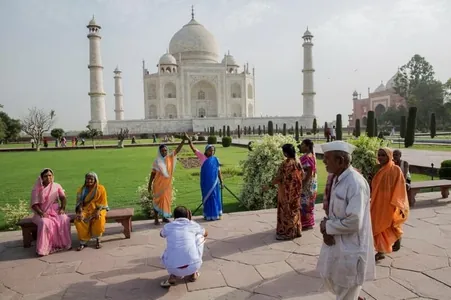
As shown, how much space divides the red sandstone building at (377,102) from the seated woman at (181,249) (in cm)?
4419

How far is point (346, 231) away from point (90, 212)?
2.99 metres

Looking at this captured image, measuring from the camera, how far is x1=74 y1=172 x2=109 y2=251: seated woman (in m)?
4.00

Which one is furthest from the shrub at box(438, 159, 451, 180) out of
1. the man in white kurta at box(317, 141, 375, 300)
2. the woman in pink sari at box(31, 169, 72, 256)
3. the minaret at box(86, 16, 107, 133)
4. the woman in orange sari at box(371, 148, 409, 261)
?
the minaret at box(86, 16, 107, 133)

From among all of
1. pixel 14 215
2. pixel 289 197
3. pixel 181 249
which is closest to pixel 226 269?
pixel 181 249

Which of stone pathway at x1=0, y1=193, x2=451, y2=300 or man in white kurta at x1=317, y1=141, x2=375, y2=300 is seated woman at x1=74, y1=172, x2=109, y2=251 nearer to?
stone pathway at x1=0, y1=193, x2=451, y2=300

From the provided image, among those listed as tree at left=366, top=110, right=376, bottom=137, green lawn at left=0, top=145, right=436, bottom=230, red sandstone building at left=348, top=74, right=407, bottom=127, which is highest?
red sandstone building at left=348, top=74, right=407, bottom=127

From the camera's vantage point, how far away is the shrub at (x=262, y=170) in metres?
5.66

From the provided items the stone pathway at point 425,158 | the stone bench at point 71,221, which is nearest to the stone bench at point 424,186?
the stone pathway at point 425,158

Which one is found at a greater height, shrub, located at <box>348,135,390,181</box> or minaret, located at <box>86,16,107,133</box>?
minaret, located at <box>86,16,107,133</box>

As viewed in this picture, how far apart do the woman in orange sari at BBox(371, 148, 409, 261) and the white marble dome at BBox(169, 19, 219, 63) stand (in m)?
47.8

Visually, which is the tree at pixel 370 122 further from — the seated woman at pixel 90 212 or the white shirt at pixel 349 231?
the white shirt at pixel 349 231

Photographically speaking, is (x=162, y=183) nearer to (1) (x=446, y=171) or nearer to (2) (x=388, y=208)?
(2) (x=388, y=208)

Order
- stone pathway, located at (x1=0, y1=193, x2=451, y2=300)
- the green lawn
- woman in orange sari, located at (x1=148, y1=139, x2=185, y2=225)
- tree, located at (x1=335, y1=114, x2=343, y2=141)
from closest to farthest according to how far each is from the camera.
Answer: stone pathway, located at (x1=0, y1=193, x2=451, y2=300)
woman in orange sari, located at (x1=148, y1=139, x2=185, y2=225)
the green lawn
tree, located at (x1=335, y1=114, x2=343, y2=141)

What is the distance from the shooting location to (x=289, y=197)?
4.06 metres
